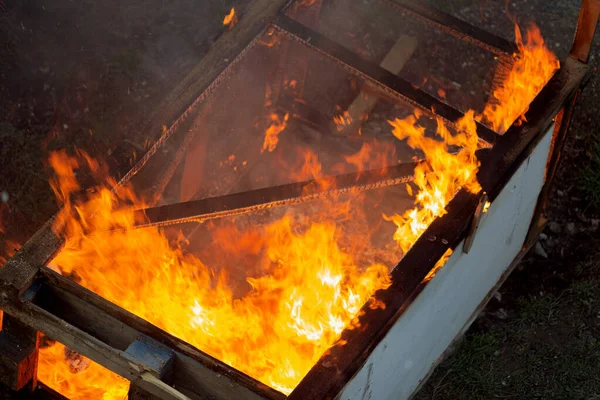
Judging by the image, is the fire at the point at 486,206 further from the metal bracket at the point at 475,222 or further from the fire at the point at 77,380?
the fire at the point at 77,380

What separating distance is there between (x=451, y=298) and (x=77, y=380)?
2352mm

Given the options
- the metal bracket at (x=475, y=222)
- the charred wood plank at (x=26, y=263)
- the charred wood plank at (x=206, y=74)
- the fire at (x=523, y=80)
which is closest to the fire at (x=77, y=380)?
the charred wood plank at (x=26, y=263)

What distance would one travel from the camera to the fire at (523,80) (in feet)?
15.3

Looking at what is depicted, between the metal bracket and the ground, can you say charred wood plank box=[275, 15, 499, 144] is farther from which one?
the ground

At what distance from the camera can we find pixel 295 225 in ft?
19.4

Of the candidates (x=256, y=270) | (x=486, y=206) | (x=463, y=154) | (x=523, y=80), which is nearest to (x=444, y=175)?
(x=463, y=154)

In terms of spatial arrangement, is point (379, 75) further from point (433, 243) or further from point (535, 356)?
point (535, 356)

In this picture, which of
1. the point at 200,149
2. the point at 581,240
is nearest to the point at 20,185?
the point at 200,149

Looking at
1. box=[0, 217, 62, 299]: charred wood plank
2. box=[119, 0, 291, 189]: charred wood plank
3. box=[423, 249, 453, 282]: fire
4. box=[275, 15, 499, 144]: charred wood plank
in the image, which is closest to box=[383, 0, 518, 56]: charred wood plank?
box=[275, 15, 499, 144]: charred wood plank

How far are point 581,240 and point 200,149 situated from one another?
3253 millimetres

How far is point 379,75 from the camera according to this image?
14.7 ft

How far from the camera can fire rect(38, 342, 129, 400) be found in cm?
458

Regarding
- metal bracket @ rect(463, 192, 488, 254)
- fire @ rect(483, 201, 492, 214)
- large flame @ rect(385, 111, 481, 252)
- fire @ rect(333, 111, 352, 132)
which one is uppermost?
fire @ rect(333, 111, 352, 132)

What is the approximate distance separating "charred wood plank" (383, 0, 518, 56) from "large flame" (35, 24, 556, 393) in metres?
0.13
